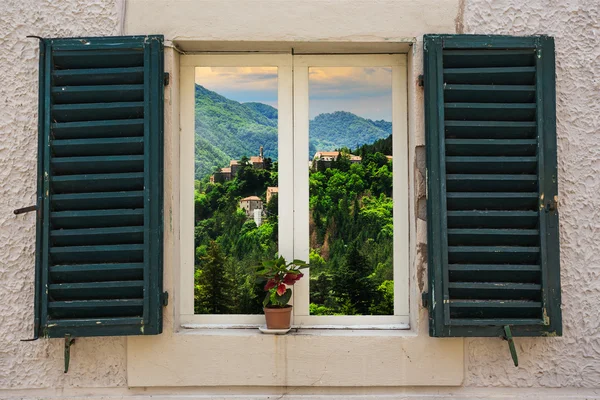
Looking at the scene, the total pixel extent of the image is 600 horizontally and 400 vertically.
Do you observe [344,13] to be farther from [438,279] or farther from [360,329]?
[360,329]

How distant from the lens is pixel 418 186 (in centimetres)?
346

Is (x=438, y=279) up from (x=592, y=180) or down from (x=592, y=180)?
down

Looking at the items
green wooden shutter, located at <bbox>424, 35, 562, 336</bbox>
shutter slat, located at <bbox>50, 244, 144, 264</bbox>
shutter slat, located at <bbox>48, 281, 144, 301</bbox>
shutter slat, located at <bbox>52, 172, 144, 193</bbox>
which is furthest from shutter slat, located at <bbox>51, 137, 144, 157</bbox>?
green wooden shutter, located at <bbox>424, 35, 562, 336</bbox>

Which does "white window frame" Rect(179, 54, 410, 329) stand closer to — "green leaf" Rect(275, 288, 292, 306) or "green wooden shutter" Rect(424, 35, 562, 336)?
"green leaf" Rect(275, 288, 292, 306)

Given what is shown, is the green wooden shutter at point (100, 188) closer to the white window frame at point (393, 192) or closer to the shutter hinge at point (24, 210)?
the shutter hinge at point (24, 210)

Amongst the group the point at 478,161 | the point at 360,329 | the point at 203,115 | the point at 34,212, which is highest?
the point at 203,115

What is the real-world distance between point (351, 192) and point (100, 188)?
141 cm

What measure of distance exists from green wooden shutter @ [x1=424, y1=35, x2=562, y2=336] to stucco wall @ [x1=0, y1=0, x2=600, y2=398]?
17cm

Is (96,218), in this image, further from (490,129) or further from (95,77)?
(490,129)

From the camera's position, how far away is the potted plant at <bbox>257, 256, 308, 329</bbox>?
336 cm

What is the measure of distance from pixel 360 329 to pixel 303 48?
64.3 inches

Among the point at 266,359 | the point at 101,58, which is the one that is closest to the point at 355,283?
the point at 266,359

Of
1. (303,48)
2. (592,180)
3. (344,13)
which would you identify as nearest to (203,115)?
(303,48)

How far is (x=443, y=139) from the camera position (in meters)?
3.27
